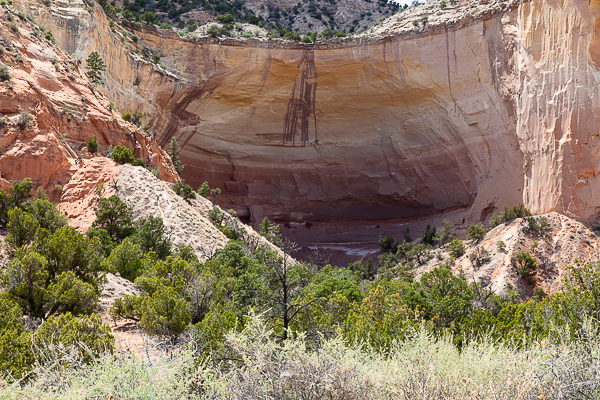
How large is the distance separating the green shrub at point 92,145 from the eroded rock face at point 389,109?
7891 mm

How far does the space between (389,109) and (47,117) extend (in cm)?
2506

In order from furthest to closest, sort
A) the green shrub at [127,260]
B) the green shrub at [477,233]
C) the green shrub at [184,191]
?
the green shrub at [477,233] → the green shrub at [184,191] → the green shrub at [127,260]

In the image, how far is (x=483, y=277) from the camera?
28.4 m

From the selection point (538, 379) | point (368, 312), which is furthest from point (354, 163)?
point (538, 379)

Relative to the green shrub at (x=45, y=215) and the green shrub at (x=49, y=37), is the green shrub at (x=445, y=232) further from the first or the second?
the green shrub at (x=49, y=37)

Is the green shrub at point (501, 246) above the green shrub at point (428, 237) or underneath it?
above

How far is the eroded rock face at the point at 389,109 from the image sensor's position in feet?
104

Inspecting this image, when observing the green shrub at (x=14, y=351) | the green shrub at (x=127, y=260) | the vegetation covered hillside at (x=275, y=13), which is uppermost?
the vegetation covered hillside at (x=275, y=13)

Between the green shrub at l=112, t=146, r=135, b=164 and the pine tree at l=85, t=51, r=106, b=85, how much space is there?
694cm

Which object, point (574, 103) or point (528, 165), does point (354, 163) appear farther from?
point (574, 103)

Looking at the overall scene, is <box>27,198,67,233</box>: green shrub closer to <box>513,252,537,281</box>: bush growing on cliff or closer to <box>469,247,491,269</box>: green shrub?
<box>469,247,491,269</box>: green shrub

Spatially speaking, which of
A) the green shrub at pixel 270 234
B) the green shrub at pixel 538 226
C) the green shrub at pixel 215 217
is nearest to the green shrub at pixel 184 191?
the green shrub at pixel 215 217

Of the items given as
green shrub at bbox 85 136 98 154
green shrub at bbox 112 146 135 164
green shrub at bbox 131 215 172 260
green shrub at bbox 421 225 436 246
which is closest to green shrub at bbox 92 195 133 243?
green shrub at bbox 131 215 172 260

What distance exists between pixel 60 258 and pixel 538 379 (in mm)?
14724
